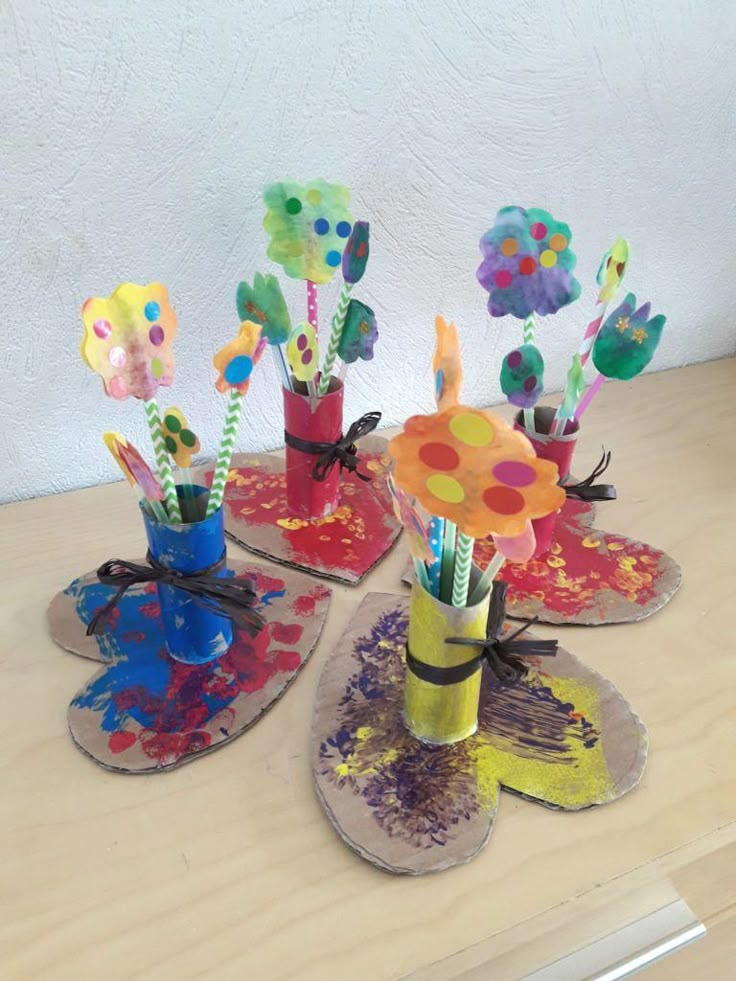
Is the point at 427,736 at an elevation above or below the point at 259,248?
below

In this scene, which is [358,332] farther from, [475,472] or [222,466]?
[475,472]

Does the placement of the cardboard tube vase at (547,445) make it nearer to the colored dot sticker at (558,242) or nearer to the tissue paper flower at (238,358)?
the colored dot sticker at (558,242)

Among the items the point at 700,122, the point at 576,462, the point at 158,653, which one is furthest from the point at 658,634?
the point at 700,122

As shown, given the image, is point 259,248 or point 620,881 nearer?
point 620,881

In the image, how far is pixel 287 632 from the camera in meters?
0.59

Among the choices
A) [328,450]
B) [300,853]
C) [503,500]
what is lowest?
[300,853]

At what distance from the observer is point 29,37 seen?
564 millimetres

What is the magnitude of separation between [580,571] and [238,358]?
34cm

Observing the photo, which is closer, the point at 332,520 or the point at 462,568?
the point at 462,568

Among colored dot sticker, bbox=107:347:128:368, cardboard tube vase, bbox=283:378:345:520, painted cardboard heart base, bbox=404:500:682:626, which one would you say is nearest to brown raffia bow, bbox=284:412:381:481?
cardboard tube vase, bbox=283:378:345:520

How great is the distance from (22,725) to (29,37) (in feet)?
1.56

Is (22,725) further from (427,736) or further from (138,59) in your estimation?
(138,59)

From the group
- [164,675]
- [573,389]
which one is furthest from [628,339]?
[164,675]

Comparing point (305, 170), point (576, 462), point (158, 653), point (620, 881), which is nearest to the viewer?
point (620, 881)
